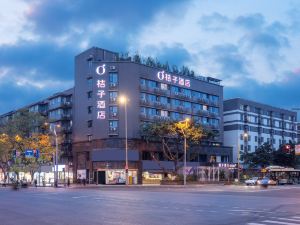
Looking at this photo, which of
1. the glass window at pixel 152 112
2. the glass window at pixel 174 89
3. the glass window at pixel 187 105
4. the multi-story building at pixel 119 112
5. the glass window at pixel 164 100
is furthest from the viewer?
the glass window at pixel 187 105

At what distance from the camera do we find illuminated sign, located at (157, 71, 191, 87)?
89062 millimetres

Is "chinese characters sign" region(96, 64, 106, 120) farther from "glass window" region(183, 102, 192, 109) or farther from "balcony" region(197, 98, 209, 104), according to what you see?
"balcony" region(197, 98, 209, 104)

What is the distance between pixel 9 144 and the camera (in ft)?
260

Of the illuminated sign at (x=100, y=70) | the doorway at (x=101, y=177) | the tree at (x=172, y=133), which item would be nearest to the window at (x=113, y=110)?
the tree at (x=172, y=133)

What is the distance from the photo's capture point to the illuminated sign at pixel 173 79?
292 ft

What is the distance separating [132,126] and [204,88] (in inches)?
883

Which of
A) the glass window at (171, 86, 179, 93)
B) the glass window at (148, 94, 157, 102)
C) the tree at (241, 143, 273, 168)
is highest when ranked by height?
the glass window at (171, 86, 179, 93)

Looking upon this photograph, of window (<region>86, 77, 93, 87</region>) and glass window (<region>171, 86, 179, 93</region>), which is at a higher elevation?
window (<region>86, 77, 93, 87</region>)

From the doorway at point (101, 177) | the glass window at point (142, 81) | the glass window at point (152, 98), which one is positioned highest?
the glass window at point (142, 81)

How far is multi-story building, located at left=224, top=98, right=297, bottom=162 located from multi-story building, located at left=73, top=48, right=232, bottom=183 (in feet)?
73.9

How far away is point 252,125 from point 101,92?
2002 inches

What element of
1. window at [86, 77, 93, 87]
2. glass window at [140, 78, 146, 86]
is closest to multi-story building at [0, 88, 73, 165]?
window at [86, 77, 93, 87]

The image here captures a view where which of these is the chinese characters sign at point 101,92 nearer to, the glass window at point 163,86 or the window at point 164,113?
the glass window at point 163,86

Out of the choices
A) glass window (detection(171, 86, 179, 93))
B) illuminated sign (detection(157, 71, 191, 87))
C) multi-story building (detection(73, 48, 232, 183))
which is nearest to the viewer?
multi-story building (detection(73, 48, 232, 183))
